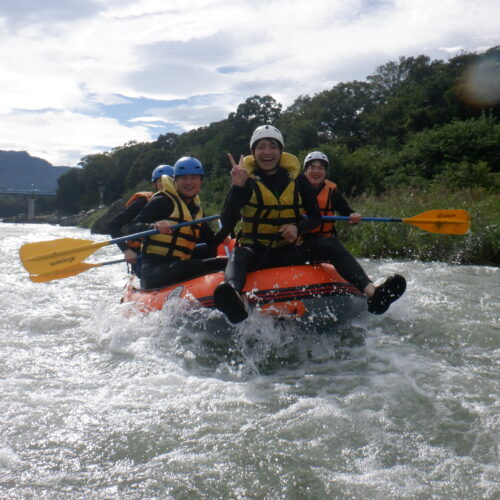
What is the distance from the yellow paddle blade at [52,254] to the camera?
15.8 ft

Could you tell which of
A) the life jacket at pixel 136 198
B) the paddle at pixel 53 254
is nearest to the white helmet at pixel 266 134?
the paddle at pixel 53 254

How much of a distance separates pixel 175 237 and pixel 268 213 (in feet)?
3.58

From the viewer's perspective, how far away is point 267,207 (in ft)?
12.6

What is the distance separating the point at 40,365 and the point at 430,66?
37.1 meters

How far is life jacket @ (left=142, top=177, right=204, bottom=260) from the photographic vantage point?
14.9 ft

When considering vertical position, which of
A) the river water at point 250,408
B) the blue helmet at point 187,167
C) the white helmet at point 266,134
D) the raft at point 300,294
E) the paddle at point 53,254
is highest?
the white helmet at point 266,134

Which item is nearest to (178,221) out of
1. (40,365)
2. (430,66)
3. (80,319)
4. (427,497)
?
(80,319)

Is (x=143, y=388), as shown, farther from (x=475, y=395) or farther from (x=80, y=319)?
(x=80, y=319)

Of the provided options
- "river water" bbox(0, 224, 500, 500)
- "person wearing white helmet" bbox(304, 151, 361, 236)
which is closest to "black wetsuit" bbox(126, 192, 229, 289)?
"river water" bbox(0, 224, 500, 500)

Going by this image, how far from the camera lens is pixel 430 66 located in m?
34.8

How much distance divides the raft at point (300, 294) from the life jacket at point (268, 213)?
32 cm

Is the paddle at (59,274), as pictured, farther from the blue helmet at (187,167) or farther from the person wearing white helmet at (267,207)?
the person wearing white helmet at (267,207)

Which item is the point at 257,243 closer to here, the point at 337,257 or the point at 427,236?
the point at 337,257

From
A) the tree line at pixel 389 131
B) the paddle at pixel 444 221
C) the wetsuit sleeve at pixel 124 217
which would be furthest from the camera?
the tree line at pixel 389 131
